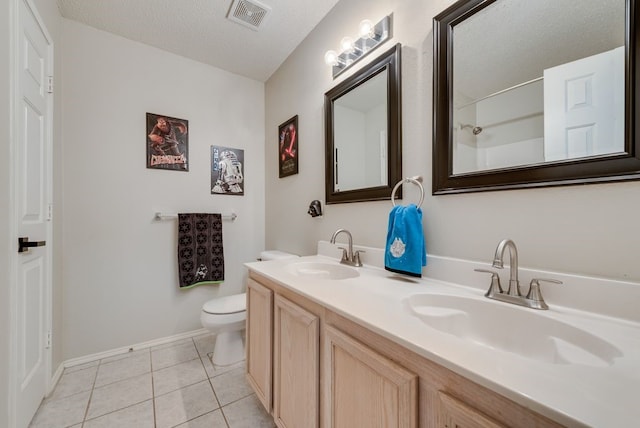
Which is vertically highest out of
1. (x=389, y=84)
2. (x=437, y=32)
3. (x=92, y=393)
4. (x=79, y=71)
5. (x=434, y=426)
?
(x=79, y=71)

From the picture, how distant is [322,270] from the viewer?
1.50m

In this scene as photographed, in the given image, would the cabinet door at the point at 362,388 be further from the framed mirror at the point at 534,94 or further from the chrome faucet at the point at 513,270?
the framed mirror at the point at 534,94

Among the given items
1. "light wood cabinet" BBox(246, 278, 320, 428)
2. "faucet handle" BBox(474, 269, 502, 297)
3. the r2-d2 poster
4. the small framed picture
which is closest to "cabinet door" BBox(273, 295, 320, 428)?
"light wood cabinet" BBox(246, 278, 320, 428)

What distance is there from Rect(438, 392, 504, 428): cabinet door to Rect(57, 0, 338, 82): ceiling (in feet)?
6.99

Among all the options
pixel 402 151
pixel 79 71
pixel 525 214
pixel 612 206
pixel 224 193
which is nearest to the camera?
pixel 612 206

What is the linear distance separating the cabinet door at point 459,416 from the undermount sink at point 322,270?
0.81 metres

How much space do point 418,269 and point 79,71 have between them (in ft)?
8.49

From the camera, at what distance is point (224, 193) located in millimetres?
2336

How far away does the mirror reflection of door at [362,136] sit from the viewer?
53.2 inches

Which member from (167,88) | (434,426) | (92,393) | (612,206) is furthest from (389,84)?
(92,393)

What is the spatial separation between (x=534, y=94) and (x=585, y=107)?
150 millimetres

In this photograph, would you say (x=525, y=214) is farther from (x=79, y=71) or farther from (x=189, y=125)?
(x=79, y=71)

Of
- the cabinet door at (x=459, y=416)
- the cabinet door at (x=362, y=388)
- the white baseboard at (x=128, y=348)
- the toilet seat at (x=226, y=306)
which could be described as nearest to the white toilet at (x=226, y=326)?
the toilet seat at (x=226, y=306)

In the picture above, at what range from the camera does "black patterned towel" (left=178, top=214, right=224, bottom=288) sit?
207cm
